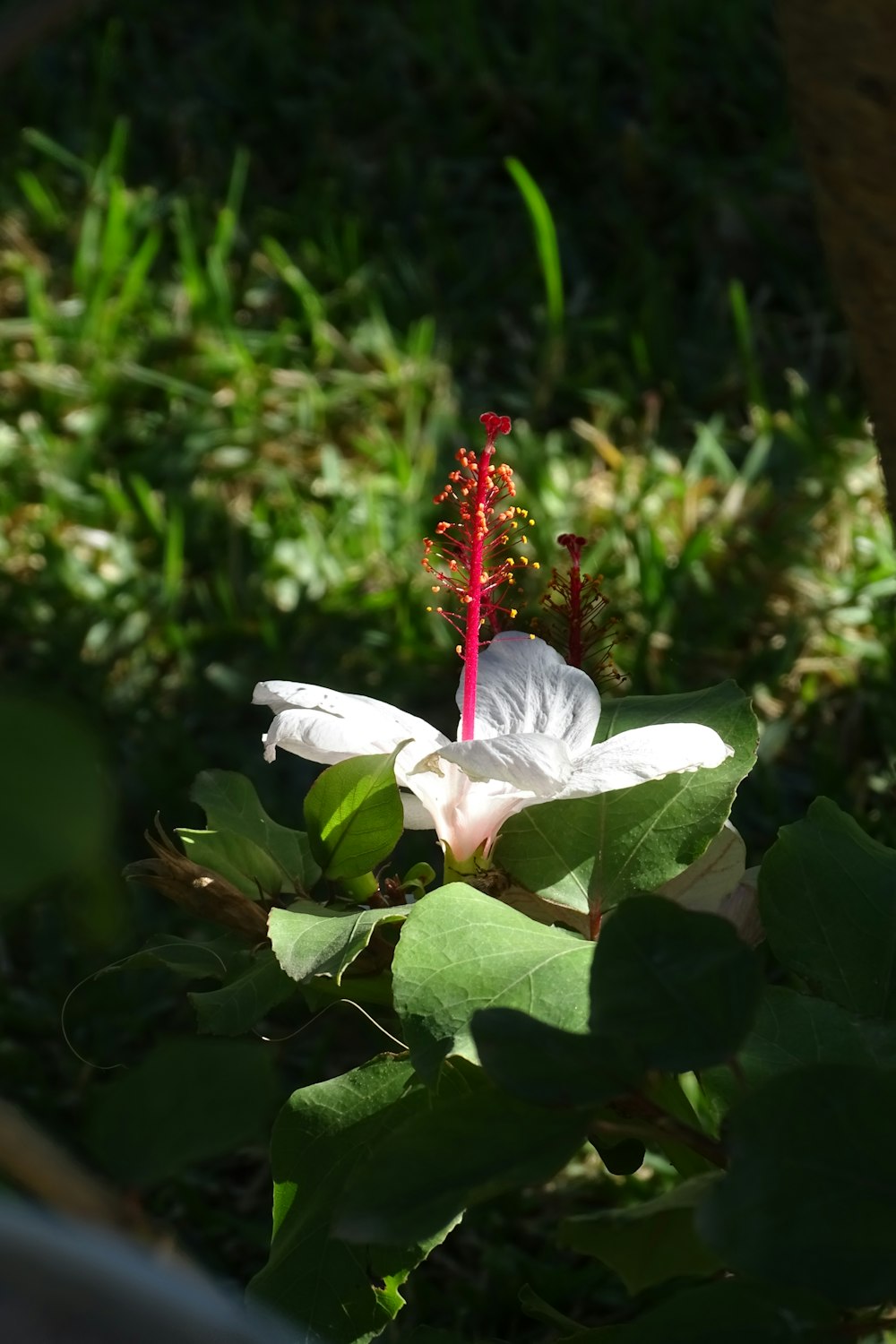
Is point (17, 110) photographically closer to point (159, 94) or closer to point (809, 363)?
point (159, 94)

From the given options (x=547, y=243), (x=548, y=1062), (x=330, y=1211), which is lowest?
(x=547, y=243)

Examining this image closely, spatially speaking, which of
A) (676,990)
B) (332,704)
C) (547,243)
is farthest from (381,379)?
(676,990)

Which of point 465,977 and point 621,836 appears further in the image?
point 621,836

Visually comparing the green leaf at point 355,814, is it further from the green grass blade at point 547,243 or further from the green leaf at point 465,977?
the green grass blade at point 547,243

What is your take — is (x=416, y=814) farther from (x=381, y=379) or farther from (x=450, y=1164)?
(x=381, y=379)

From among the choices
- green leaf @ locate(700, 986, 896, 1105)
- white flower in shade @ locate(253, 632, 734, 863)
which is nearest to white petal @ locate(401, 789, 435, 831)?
white flower in shade @ locate(253, 632, 734, 863)

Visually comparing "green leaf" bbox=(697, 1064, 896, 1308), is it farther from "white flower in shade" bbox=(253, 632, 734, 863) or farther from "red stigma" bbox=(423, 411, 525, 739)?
"red stigma" bbox=(423, 411, 525, 739)

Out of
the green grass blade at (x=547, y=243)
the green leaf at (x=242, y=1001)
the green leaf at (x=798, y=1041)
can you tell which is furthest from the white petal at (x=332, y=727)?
the green grass blade at (x=547, y=243)

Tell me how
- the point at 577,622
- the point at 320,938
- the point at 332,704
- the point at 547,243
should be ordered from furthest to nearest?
the point at 547,243
the point at 577,622
the point at 332,704
the point at 320,938
